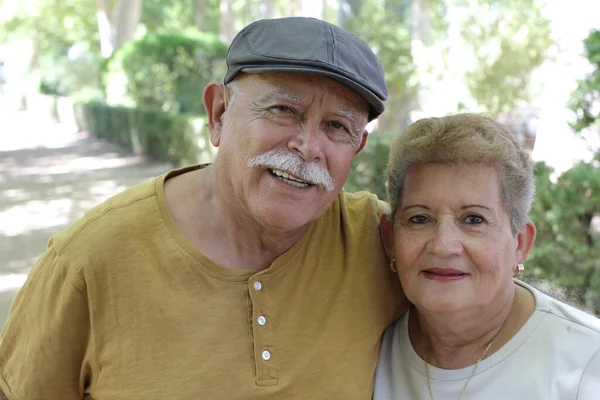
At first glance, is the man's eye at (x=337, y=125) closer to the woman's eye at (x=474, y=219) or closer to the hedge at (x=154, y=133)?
the woman's eye at (x=474, y=219)

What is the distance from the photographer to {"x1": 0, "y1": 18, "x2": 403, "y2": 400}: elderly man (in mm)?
1935

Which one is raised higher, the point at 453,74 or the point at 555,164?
the point at 453,74

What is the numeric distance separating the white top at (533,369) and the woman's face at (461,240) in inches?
7.1

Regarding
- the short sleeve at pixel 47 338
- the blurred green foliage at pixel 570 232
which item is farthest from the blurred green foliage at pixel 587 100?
the short sleeve at pixel 47 338

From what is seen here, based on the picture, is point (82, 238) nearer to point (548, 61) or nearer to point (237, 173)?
point (237, 173)

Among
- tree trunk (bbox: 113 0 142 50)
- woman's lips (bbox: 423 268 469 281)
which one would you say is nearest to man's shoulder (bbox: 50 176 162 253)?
woman's lips (bbox: 423 268 469 281)

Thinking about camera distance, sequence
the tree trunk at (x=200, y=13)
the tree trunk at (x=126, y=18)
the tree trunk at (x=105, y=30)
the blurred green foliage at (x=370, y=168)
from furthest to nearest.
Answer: the tree trunk at (x=200, y=13)
the tree trunk at (x=105, y=30)
the tree trunk at (x=126, y=18)
the blurred green foliage at (x=370, y=168)

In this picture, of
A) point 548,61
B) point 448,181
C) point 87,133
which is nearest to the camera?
point 448,181

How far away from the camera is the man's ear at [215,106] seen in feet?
7.16

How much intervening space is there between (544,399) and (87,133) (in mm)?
28206

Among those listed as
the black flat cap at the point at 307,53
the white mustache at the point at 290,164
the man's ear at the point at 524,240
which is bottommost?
the man's ear at the point at 524,240

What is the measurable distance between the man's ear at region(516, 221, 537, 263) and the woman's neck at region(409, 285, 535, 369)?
129 mm

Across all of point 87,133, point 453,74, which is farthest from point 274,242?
point 87,133

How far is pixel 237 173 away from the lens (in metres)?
2.03
